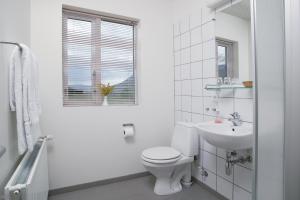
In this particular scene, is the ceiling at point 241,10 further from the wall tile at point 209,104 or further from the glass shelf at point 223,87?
the wall tile at point 209,104

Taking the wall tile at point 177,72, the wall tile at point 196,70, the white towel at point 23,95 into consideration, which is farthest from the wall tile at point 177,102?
the white towel at point 23,95

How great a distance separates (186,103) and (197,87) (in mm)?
269

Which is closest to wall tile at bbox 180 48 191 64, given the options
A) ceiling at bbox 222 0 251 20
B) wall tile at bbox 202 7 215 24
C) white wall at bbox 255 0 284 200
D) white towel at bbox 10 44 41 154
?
wall tile at bbox 202 7 215 24

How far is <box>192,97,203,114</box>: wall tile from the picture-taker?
6.37ft

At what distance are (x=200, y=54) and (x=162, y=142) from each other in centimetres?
120

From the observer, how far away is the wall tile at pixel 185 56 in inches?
82.8

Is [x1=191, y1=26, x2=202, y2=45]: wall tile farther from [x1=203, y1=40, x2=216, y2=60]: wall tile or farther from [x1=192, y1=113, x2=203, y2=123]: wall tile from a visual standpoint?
[x1=192, y1=113, x2=203, y2=123]: wall tile

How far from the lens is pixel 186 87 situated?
2154mm

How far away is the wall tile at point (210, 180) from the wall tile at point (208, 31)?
4.60 feet

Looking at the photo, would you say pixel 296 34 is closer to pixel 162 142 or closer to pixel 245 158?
pixel 245 158

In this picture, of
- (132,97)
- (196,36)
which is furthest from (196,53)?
(132,97)

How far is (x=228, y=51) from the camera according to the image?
1.69 meters

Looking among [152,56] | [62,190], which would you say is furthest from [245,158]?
[62,190]

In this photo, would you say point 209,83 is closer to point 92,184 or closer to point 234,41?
point 234,41
